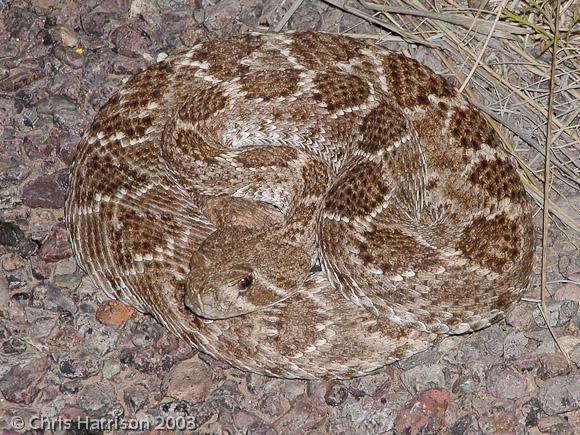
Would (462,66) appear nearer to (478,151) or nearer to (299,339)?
(478,151)

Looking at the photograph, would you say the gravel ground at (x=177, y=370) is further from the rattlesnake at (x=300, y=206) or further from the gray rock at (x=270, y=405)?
the rattlesnake at (x=300, y=206)

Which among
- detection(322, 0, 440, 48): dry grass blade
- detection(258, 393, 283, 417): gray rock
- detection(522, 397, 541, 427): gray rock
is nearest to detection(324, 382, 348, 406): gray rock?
detection(258, 393, 283, 417): gray rock

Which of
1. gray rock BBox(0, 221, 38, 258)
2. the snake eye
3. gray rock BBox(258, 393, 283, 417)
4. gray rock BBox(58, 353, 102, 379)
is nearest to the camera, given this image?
the snake eye

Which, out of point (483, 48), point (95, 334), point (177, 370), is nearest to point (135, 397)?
point (177, 370)

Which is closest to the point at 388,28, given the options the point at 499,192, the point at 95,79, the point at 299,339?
the point at 499,192

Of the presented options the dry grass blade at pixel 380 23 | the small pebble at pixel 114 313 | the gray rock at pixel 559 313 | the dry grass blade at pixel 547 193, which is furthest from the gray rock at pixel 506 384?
the dry grass blade at pixel 380 23

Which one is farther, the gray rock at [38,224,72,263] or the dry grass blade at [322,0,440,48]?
the dry grass blade at [322,0,440,48]

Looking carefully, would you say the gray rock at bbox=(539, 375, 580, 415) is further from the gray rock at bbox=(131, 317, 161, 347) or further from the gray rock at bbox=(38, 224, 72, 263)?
the gray rock at bbox=(38, 224, 72, 263)
